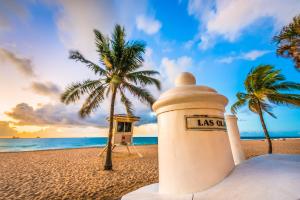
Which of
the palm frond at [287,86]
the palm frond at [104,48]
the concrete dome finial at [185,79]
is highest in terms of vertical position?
the palm frond at [104,48]

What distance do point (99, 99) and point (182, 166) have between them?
29.1 feet

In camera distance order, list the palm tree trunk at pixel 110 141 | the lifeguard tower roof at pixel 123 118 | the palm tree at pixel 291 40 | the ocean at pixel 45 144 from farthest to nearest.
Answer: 1. the ocean at pixel 45 144
2. the lifeguard tower roof at pixel 123 118
3. the palm tree trunk at pixel 110 141
4. the palm tree at pixel 291 40

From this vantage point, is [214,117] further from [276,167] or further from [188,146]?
[276,167]

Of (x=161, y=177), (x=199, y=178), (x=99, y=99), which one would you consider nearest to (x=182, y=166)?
(x=199, y=178)

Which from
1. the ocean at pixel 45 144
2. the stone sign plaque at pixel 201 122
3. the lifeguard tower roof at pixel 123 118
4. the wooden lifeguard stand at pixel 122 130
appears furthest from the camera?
the ocean at pixel 45 144

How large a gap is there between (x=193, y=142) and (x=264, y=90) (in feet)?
38.8

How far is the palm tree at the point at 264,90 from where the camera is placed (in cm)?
981

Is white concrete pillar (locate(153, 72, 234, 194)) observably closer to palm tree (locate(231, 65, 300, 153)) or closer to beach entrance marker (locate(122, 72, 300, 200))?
beach entrance marker (locate(122, 72, 300, 200))

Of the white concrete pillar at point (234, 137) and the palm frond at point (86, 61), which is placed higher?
the palm frond at point (86, 61)

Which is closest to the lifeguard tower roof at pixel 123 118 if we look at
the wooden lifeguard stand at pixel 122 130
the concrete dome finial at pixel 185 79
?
the wooden lifeguard stand at pixel 122 130

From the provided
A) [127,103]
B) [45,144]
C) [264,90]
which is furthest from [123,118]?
[45,144]

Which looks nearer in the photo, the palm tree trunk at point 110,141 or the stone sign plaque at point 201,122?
the stone sign plaque at point 201,122

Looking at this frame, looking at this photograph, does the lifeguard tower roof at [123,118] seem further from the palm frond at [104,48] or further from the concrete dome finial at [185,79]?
the concrete dome finial at [185,79]

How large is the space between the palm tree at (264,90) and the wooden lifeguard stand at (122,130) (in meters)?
9.10
